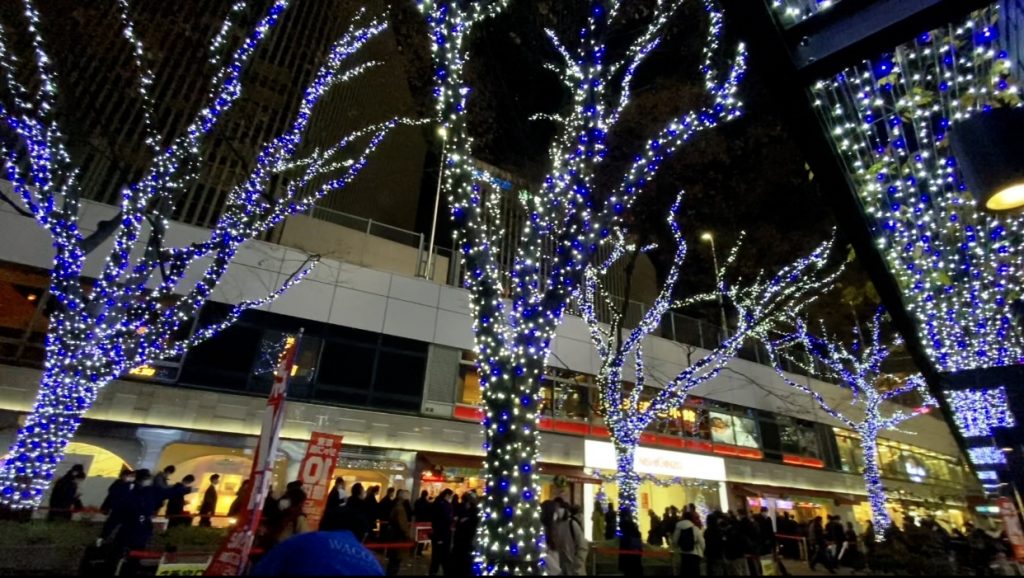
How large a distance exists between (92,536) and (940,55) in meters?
11.0

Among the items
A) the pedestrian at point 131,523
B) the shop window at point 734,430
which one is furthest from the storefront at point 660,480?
the pedestrian at point 131,523

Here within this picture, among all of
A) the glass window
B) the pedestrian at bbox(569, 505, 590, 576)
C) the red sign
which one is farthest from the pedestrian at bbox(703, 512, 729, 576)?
the glass window

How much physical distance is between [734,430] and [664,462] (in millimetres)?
4557

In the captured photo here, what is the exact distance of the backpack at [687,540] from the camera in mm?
9188

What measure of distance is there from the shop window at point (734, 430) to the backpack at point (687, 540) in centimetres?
1169

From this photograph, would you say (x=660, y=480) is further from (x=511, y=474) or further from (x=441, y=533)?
(x=511, y=474)

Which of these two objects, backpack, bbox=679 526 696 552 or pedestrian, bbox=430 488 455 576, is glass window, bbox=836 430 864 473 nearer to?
backpack, bbox=679 526 696 552

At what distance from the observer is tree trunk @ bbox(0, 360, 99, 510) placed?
7.00 m

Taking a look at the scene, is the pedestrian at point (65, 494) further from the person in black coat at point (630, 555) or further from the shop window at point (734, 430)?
the shop window at point (734, 430)

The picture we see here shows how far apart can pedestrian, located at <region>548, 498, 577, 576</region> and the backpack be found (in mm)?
2543

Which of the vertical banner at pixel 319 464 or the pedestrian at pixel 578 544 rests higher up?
the vertical banner at pixel 319 464

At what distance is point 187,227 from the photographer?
1264 centimetres

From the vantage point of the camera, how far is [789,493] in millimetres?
21406

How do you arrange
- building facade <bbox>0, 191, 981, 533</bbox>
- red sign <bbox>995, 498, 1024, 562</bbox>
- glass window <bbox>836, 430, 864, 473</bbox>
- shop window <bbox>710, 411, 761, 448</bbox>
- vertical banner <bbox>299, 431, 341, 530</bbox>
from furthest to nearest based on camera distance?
glass window <bbox>836, 430, 864, 473</bbox>
shop window <bbox>710, 411, 761, 448</bbox>
building facade <bbox>0, 191, 981, 533</bbox>
red sign <bbox>995, 498, 1024, 562</bbox>
vertical banner <bbox>299, 431, 341, 530</bbox>
